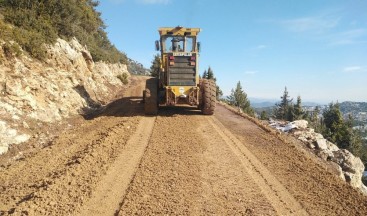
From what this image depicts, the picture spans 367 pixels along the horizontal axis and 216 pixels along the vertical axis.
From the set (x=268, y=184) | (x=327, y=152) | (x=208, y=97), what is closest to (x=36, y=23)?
(x=208, y=97)

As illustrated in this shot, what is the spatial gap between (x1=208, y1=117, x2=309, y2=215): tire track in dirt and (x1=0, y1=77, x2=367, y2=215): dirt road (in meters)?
0.02

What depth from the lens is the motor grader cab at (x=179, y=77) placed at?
47.8ft

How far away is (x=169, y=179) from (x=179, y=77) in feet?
27.1

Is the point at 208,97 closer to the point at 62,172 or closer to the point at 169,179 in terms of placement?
the point at 169,179

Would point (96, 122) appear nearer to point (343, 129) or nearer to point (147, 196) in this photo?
point (147, 196)

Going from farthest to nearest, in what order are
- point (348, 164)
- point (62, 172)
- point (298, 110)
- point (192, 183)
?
point (298, 110), point (348, 164), point (62, 172), point (192, 183)

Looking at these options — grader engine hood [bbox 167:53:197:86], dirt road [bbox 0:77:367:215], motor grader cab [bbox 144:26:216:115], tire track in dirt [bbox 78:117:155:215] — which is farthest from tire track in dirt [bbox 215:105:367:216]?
grader engine hood [bbox 167:53:197:86]

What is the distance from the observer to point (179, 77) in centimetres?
1466

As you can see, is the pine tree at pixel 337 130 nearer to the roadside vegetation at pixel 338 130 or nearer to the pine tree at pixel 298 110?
the roadside vegetation at pixel 338 130

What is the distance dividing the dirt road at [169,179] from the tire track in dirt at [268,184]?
0.8 inches

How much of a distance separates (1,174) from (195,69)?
9344mm

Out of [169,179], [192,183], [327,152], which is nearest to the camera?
[192,183]

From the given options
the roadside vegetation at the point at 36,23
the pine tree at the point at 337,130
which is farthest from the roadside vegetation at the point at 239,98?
the roadside vegetation at the point at 36,23

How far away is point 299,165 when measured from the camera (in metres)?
8.45
